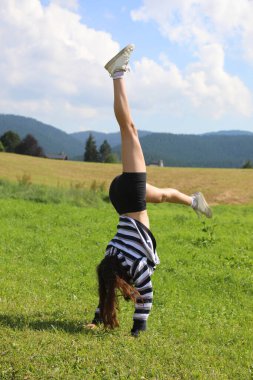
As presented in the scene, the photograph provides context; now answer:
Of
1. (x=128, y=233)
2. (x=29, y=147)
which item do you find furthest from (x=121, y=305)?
(x=29, y=147)

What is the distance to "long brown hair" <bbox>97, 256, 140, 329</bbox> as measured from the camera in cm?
626

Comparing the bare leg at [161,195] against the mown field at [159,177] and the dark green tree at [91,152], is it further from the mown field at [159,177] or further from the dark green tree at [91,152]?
the dark green tree at [91,152]

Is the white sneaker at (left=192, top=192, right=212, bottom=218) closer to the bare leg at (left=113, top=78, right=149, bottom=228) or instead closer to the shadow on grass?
the bare leg at (left=113, top=78, right=149, bottom=228)

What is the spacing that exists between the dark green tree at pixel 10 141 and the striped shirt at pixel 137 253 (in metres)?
121

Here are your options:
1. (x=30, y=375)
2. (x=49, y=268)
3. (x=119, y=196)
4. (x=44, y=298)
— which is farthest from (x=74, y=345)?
(x=49, y=268)

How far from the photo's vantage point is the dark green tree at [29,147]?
396 ft

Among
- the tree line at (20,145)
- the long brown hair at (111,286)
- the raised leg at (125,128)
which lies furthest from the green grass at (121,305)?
the tree line at (20,145)

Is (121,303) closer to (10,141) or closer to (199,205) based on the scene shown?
(199,205)

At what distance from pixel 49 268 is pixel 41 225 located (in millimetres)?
6090

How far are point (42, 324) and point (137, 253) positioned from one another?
66.7 inches

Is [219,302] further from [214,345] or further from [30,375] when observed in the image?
[30,375]

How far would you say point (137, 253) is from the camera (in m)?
6.37

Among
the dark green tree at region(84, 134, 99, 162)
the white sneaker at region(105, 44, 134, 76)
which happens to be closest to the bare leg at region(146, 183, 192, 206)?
the white sneaker at region(105, 44, 134, 76)

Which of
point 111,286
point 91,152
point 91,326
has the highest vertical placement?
point 91,152
